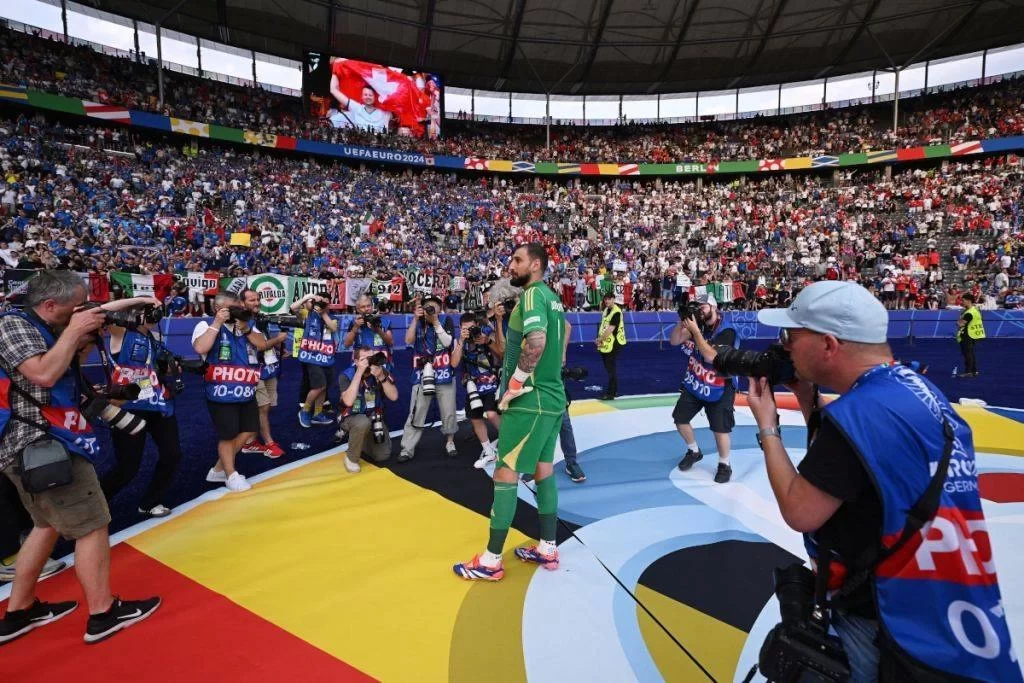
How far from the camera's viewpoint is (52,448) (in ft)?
8.67

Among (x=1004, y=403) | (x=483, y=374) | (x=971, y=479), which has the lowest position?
(x=1004, y=403)

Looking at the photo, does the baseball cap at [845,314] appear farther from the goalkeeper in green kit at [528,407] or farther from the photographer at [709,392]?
the photographer at [709,392]

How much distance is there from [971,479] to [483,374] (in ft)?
16.1

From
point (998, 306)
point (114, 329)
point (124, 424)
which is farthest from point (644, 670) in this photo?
point (998, 306)

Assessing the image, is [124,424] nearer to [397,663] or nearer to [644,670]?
[397,663]

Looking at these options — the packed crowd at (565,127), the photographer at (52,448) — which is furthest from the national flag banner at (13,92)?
the photographer at (52,448)

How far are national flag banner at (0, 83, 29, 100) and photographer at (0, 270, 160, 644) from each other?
2778 cm

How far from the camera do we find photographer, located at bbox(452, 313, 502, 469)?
578 centimetres

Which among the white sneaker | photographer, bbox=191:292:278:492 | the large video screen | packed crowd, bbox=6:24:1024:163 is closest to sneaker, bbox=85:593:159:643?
the white sneaker

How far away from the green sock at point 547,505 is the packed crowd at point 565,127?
30.8 m

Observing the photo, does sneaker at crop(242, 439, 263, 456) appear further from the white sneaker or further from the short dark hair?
the short dark hair

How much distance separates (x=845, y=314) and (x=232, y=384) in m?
4.91

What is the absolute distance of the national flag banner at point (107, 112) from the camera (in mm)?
23844

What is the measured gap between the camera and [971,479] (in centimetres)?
143
